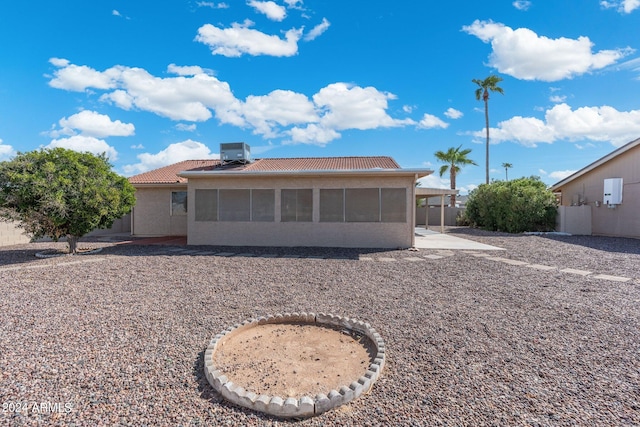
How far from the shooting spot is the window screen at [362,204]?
1051 cm

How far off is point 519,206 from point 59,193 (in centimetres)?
1940

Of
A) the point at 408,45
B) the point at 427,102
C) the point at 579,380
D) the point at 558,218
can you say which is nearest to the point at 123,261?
the point at 579,380

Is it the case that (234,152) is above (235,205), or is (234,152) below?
above

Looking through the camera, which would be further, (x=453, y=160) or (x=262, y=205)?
(x=453, y=160)

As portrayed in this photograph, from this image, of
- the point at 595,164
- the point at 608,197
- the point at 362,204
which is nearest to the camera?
the point at 362,204

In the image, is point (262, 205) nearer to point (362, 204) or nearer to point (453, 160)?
point (362, 204)

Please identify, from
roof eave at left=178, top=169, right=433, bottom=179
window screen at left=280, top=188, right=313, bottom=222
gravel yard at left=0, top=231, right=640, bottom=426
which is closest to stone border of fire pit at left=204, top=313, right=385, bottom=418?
gravel yard at left=0, top=231, right=640, bottom=426

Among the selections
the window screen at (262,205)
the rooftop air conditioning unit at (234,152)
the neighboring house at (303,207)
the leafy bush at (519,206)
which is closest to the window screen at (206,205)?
the neighboring house at (303,207)

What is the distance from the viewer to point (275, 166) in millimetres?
14859

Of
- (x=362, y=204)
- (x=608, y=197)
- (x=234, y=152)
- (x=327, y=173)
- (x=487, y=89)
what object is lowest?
(x=362, y=204)

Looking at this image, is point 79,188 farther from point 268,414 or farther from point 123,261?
point 268,414

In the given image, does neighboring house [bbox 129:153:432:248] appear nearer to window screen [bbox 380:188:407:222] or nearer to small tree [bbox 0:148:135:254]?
window screen [bbox 380:188:407:222]

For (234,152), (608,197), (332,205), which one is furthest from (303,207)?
(608,197)

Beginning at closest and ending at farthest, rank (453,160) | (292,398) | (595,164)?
(292,398), (595,164), (453,160)
